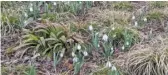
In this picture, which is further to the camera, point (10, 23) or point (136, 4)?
point (136, 4)

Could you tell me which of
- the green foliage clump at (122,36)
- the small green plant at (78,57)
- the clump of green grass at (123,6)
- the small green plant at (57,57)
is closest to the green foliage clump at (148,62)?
the green foliage clump at (122,36)

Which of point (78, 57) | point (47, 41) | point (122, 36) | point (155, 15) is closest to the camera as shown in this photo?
point (78, 57)

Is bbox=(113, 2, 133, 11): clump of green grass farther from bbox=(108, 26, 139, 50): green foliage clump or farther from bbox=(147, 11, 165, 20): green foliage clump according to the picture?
bbox=(108, 26, 139, 50): green foliage clump

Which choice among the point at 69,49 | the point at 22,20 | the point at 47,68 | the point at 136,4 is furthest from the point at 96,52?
the point at 136,4

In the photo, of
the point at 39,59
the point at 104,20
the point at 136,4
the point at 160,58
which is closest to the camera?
the point at 160,58

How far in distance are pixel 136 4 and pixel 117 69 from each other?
1.97 meters

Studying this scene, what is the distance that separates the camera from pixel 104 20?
4.51 m

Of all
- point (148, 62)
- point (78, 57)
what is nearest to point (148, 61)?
point (148, 62)

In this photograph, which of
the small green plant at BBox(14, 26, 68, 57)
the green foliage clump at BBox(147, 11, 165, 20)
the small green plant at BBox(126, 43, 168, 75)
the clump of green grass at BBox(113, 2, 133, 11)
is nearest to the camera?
the small green plant at BBox(126, 43, 168, 75)

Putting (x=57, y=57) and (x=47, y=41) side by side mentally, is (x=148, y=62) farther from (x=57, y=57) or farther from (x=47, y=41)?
(x=47, y=41)

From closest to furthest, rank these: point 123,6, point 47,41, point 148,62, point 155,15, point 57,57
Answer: point 148,62
point 57,57
point 47,41
point 155,15
point 123,6

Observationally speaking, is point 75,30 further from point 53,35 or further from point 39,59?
point 39,59

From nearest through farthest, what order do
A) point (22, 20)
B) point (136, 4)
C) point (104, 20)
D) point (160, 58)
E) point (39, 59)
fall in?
point (160, 58), point (39, 59), point (22, 20), point (104, 20), point (136, 4)

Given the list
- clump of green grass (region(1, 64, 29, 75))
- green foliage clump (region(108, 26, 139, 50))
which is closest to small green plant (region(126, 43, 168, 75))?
green foliage clump (region(108, 26, 139, 50))
